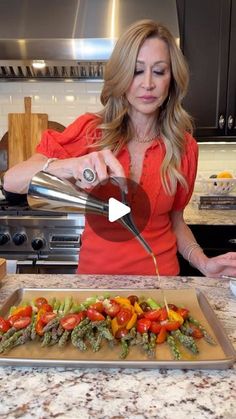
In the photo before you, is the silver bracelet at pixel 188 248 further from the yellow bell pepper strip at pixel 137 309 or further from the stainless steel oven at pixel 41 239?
the stainless steel oven at pixel 41 239

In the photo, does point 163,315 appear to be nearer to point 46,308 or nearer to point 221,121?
A: point 46,308

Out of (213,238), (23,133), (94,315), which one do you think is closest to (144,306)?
(94,315)

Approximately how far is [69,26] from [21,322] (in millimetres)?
1777

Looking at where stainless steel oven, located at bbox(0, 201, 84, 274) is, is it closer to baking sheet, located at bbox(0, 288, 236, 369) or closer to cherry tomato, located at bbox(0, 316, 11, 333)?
baking sheet, located at bbox(0, 288, 236, 369)

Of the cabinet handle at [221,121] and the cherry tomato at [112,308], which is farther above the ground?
the cabinet handle at [221,121]

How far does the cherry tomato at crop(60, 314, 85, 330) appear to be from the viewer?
2.47 feet

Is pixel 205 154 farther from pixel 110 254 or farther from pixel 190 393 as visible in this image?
pixel 190 393

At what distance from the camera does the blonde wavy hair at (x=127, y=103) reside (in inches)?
48.9

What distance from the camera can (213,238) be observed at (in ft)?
6.77

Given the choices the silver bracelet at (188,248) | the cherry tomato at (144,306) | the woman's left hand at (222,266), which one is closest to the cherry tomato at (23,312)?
the cherry tomato at (144,306)

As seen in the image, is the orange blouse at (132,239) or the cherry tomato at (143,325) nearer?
the cherry tomato at (143,325)

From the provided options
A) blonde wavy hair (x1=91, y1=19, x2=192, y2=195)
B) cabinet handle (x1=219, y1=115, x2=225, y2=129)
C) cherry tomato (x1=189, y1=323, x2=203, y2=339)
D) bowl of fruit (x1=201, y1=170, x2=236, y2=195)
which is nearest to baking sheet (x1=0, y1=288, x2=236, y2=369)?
cherry tomato (x1=189, y1=323, x2=203, y2=339)

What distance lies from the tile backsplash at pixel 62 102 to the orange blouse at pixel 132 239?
1378 mm

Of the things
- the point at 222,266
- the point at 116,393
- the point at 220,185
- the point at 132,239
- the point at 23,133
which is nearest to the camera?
the point at 116,393
